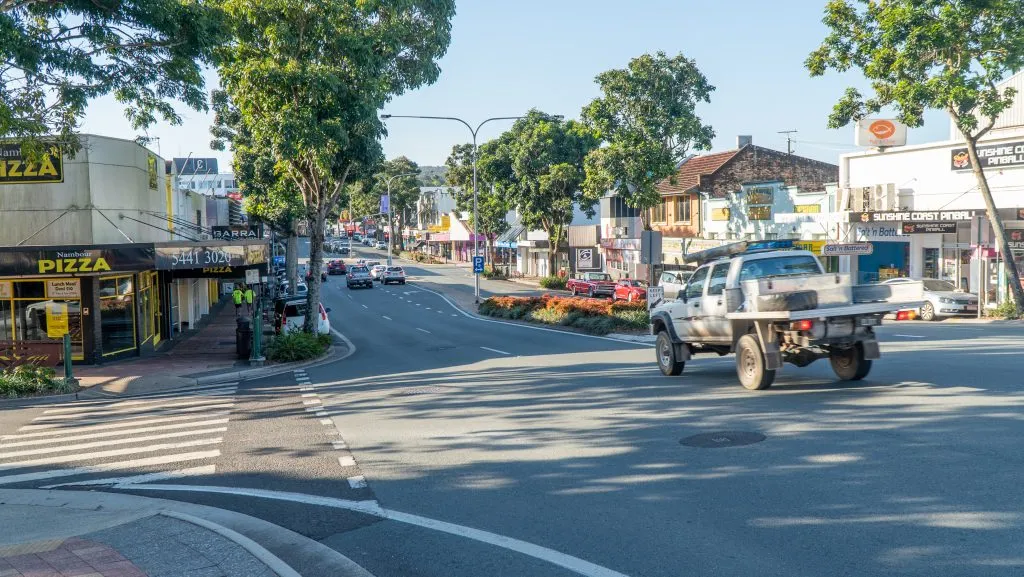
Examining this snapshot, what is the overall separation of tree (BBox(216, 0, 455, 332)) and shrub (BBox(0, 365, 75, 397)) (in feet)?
27.0

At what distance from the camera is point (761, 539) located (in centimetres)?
712

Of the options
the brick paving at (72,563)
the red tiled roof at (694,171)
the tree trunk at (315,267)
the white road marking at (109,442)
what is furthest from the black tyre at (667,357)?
the red tiled roof at (694,171)

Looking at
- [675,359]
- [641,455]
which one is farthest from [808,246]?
[641,455]

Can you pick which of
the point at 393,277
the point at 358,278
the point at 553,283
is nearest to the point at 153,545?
the point at 553,283

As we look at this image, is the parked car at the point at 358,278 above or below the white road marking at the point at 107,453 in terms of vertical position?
above

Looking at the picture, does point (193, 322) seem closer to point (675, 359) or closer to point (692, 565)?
point (675, 359)

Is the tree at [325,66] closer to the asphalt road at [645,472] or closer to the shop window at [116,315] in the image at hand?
the shop window at [116,315]

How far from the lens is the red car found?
4456 cm

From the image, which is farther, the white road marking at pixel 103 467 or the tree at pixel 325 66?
the tree at pixel 325 66

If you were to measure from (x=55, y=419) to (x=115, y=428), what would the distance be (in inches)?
83.8

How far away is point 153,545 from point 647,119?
3991 centimetres

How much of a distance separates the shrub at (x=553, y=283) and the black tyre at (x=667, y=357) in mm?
44650

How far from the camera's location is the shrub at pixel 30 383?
18.8m

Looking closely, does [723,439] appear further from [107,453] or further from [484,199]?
[484,199]
